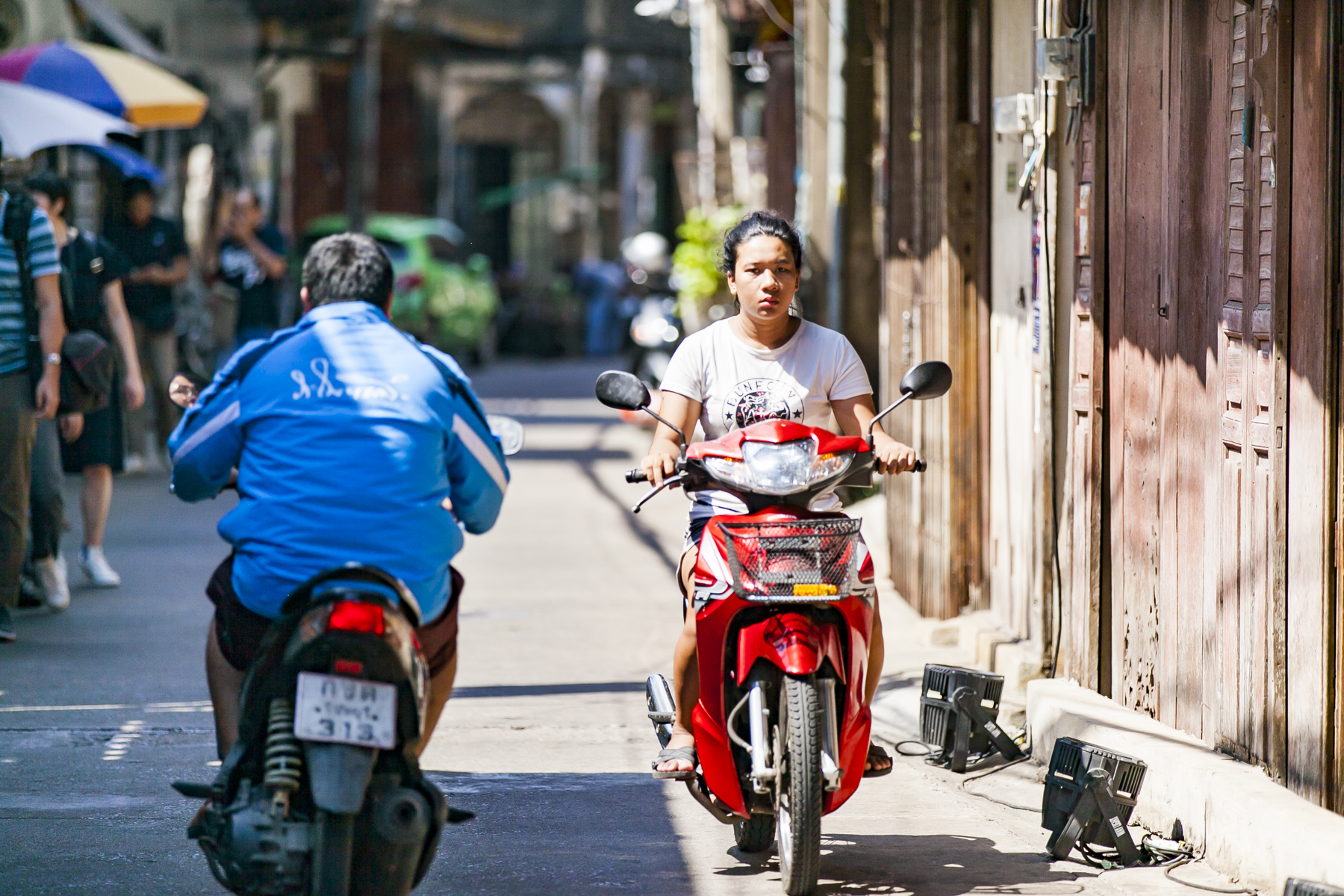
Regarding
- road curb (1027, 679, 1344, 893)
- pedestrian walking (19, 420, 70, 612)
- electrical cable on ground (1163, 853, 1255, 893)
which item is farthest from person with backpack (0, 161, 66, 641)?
electrical cable on ground (1163, 853, 1255, 893)

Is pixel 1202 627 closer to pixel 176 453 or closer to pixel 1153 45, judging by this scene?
pixel 1153 45

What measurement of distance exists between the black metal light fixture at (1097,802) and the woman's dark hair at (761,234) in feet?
5.29

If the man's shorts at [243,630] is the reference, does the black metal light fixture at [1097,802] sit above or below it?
below

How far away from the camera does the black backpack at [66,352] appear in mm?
7758

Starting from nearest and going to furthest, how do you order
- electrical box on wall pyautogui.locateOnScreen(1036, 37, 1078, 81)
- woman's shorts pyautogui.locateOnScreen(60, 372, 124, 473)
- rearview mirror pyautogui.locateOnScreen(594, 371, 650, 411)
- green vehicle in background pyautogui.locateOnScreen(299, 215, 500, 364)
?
rearview mirror pyautogui.locateOnScreen(594, 371, 650, 411) → electrical box on wall pyautogui.locateOnScreen(1036, 37, 1078, 81) → woman's shorts pyautogui.locateOnScreen(60, 372, 124, 473) → green vehicle in background pyautogui.locateOnScreen(299, 215, 500, 364)

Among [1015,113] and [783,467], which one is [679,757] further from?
[1015,113]

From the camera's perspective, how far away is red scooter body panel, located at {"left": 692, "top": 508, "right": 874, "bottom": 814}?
179 inches

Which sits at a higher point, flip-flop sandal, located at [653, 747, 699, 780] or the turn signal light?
the turn signal light

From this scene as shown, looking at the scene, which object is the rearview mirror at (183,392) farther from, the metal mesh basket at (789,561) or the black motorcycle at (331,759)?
the metal mesh basket at (789,561)

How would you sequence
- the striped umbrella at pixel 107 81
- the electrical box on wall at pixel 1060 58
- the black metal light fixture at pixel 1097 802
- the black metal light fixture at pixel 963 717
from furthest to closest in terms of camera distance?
the striped umbrella at pixel 107 81 < the electrical box on wall at pixel 1060 58 < the black metal light fixture at pixel 963 717 < the black metal light fixture at pixel 1097 802

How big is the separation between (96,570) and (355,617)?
6.04 metres

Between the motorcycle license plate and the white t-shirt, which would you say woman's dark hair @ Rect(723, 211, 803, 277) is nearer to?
the white t-shirt

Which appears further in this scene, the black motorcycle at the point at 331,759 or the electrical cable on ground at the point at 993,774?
the electrical cable on ground at the point at 993,774

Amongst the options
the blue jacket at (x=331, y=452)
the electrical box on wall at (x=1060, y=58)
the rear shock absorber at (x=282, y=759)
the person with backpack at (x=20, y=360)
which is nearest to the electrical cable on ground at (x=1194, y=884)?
the blue jacket at (x=331, y=452)
